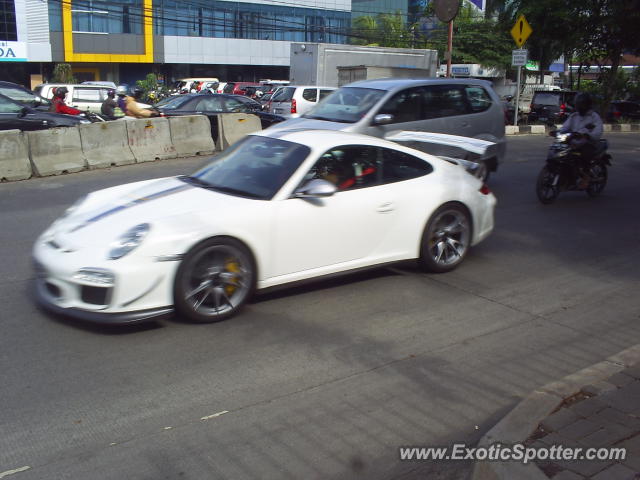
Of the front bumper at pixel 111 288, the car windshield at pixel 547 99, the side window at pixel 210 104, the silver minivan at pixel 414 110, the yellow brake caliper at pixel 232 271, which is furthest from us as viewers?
the car windshield at pixel 547 99

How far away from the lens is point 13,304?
6.09 m

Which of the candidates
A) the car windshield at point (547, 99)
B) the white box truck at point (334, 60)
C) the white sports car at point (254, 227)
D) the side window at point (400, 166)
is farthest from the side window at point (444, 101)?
the car windshield at point (547, 99)

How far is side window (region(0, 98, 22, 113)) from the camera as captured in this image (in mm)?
15657

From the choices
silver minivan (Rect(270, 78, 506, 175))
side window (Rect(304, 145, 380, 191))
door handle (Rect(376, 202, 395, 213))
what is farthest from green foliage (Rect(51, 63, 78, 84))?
door handle (Rect(376, 202, 395, 213))

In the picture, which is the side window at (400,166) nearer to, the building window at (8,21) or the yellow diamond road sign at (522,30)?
the yellow diamond road sign at (522,30)

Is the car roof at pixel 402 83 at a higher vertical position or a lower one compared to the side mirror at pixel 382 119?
higher

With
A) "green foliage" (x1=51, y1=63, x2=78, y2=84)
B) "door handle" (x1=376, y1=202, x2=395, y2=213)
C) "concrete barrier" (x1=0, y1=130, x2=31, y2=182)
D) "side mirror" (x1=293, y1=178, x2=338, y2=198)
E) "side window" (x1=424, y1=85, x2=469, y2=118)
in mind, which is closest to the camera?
"side mirror" (x1=293, y1=178, x2=338, y2=198)

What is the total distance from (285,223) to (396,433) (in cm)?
234

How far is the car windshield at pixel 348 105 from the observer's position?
36.6ft

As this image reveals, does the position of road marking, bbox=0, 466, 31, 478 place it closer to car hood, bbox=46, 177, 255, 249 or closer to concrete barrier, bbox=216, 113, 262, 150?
car hood, bbox=46, 177, 255, 249

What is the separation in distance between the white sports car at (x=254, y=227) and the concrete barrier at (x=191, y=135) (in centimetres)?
968

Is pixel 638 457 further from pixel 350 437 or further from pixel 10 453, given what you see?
pixel 10 453

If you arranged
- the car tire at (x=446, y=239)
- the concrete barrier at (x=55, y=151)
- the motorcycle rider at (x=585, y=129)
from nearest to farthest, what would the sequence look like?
the car tire at (x=446, y=239), the motorcycle rider at (x=585, y=129), the concrete barrier at (x=55, y=151)

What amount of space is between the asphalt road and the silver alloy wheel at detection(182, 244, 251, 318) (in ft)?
0.66
